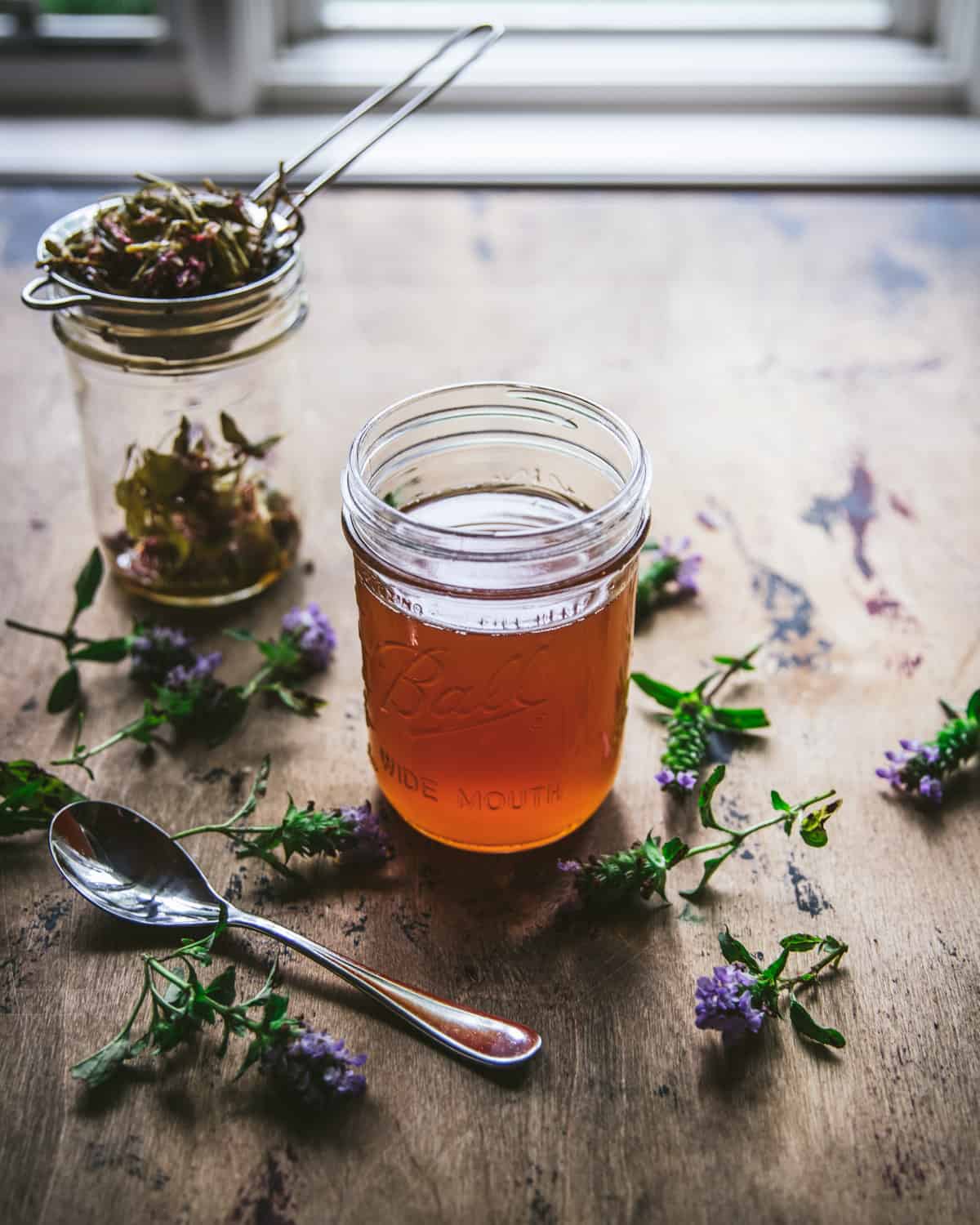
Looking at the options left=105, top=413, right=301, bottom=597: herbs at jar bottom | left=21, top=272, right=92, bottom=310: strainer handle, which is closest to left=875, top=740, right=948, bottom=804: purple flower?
left=105, top=413, right=301, bottom=597: herbs at jar bottom

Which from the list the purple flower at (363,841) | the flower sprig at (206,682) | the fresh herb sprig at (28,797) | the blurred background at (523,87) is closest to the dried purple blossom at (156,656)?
the flower sprig at (206,682)

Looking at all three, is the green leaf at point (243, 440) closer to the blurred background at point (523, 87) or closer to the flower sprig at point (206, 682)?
the flower sprig at point (206, 682)

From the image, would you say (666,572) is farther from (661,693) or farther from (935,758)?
(935,758)

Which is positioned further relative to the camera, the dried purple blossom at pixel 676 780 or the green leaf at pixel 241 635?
the green leaf at pixel 241 635

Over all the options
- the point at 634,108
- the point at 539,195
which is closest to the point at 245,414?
the point at 539,195

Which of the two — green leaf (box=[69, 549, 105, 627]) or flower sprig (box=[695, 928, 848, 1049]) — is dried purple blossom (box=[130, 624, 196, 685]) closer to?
green leaf (box=[69, 549, 105, 627])
